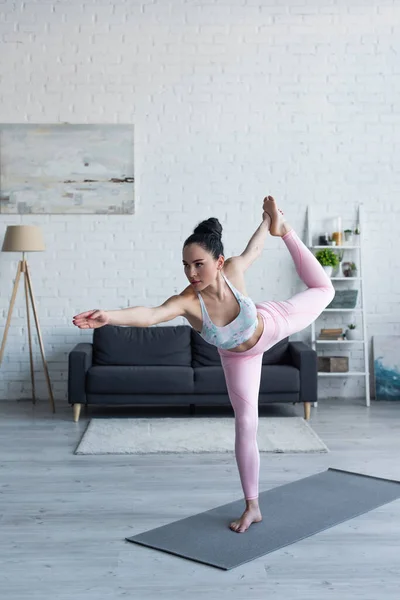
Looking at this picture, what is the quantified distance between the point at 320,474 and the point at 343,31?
422cm

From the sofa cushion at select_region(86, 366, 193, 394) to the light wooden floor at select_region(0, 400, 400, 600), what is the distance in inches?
18.1

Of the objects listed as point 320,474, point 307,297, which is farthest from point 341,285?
point 307,297

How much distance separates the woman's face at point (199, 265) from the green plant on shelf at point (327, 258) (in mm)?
3611

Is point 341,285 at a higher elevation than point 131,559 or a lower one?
higher

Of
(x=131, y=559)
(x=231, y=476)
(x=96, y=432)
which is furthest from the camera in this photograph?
(x=96, y=432)

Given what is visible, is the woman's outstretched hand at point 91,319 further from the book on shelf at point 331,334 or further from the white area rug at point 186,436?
the book on shelf at point 331,334

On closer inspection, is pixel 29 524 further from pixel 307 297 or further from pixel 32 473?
pixel 307 297

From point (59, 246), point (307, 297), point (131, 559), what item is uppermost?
point (59, 246)

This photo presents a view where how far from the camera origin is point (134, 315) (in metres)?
3.06

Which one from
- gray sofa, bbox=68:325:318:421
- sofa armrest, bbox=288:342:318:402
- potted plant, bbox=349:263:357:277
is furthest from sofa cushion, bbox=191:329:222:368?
potted plant, bbox=349:263:357:277

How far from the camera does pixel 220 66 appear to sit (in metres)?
6.98

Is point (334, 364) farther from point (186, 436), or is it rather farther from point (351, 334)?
point (186, 436)

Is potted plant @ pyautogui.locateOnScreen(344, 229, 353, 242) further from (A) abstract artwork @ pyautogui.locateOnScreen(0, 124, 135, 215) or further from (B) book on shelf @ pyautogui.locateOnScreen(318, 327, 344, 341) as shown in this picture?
(A) abstract artwork @ pyautogui.locateOnScreen(0, 124, 135, 215)

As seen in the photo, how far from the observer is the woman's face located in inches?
131
